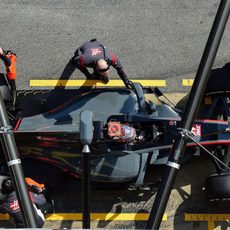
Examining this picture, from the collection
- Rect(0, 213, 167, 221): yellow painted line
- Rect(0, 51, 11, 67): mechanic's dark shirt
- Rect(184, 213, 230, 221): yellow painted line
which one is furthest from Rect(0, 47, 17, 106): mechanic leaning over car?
Rect(184, 213, 230, 221): yellow painted line

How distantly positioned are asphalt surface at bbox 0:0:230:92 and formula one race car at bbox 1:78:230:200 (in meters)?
1.13

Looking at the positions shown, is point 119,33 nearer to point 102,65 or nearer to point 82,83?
point 82,83

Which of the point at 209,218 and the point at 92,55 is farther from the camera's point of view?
the point at 209,218

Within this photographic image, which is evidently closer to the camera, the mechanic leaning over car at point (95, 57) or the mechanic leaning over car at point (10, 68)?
the mechanic leaning over car at point (95, 57)

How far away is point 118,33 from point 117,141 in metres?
2.89

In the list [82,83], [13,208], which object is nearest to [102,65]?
[82,83]

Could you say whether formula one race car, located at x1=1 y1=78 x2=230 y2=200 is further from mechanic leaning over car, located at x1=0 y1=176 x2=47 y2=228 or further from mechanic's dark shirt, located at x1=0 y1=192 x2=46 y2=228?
mechanic's dark shirt, located at x1=0 y1=192 x2=46 y2=228

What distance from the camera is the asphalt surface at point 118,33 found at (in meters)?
7.93

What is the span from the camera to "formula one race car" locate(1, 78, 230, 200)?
615 cm

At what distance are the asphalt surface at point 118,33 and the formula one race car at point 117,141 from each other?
1.13 meters

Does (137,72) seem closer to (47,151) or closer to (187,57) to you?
(187,57)

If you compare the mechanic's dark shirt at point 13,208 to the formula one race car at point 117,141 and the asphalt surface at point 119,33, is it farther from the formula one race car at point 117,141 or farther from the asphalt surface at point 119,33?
the asphalt surface at point 119,33

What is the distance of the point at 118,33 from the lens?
320 inches

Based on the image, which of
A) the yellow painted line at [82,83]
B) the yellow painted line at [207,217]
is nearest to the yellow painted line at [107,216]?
the yellow painted line at [207,217]
